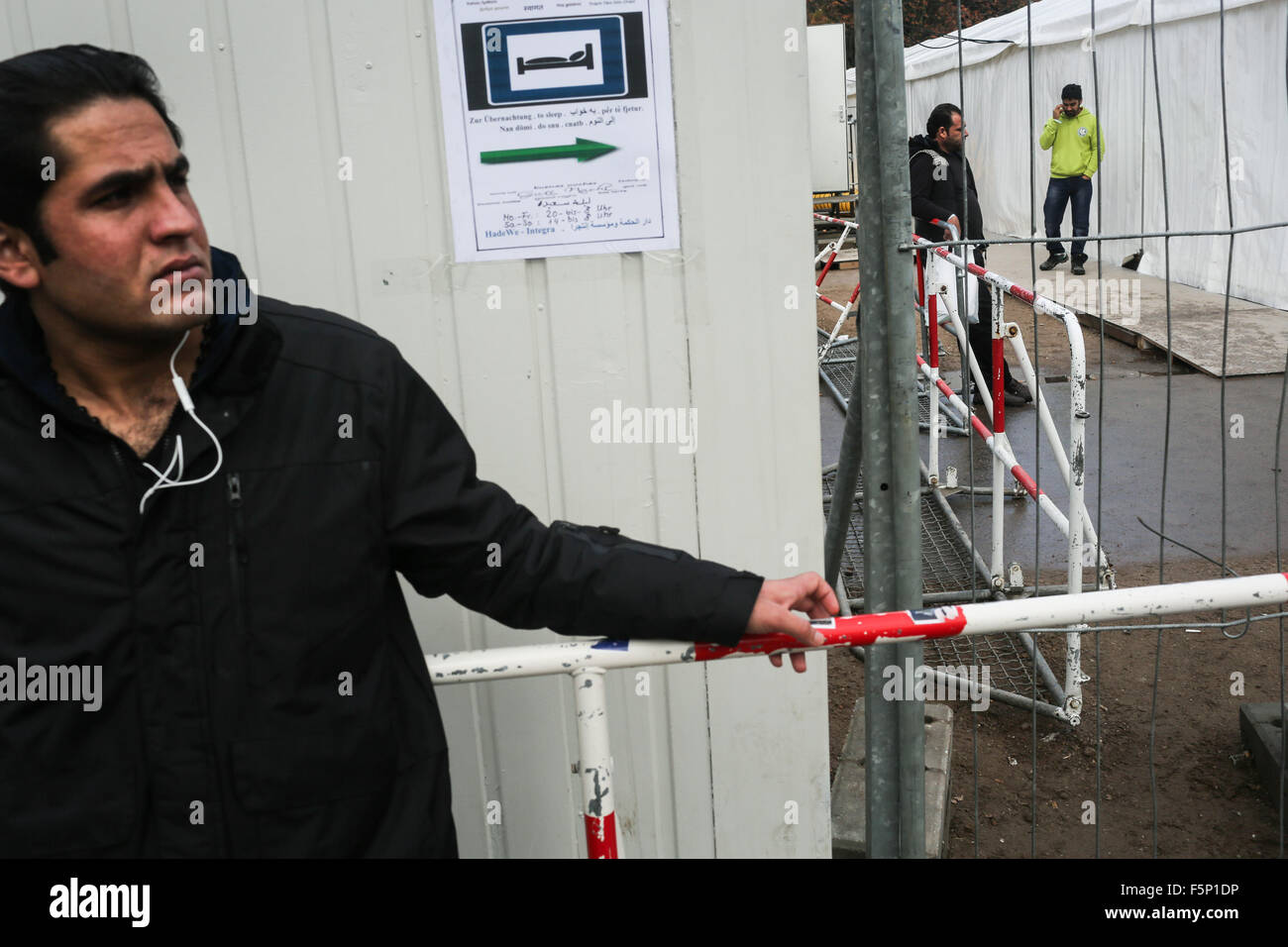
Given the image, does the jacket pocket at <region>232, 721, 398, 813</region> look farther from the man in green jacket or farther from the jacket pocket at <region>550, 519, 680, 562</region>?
the man in green jacket

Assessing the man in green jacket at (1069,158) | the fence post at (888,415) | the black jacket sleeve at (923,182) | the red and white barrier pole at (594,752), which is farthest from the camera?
the man in green jacket at (1069,158)

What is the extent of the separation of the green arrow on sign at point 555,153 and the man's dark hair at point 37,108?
34.9 inches

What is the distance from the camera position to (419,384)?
1906 mm

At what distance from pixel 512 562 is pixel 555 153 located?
1007 millimetres

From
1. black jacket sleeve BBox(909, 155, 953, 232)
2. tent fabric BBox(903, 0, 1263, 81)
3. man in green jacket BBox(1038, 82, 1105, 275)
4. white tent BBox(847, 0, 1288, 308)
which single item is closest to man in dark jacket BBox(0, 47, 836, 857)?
black jacket sleeve BBox(909, 155, 953, 232)

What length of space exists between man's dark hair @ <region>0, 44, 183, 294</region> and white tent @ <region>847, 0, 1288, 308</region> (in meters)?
7.57

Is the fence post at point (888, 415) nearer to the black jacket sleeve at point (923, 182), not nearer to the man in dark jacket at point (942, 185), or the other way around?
the man in dark jacket at point (942, 185)

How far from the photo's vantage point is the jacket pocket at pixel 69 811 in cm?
169

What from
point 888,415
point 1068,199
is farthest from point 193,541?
point 1068,199

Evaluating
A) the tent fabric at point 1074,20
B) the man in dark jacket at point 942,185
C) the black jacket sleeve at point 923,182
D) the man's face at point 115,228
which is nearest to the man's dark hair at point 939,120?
the man in dark jacket at point 942,185

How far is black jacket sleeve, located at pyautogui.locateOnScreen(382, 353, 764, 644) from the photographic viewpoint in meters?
1.85

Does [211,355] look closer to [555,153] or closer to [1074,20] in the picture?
[555,153]

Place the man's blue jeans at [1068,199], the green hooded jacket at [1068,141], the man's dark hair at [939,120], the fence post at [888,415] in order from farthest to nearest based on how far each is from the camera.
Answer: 1. the green hooded jacket at [1068,141]
2. the man's blue jeans at [1068,199]
3. the man's dark hair at [939,120]
4. the fence post at [888,415]

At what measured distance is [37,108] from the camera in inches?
65.2
